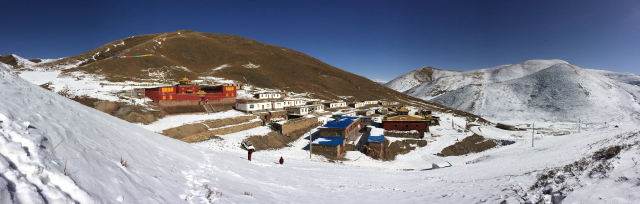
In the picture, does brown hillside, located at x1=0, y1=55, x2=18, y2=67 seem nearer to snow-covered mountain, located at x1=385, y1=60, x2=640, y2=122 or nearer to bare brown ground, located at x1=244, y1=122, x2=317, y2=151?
bare brown ground, located at x1=244, y1=122, x2=317, y2=151

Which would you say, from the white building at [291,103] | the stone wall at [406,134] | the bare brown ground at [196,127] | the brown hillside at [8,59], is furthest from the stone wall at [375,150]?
the brown hillside at [8,59]

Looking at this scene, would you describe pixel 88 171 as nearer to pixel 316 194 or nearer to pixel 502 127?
pixel 316 194

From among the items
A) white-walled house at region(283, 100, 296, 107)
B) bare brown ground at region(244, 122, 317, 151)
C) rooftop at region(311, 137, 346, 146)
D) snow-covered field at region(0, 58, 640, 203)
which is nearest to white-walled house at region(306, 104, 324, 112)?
white-walled house at region(283, 100, 296, 107)

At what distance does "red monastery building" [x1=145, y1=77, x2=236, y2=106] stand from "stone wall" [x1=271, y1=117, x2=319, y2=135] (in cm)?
1637

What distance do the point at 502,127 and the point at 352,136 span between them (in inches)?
1440

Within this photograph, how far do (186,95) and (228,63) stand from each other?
6537 centimetres

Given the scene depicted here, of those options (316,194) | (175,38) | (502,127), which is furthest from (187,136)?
(175,38)

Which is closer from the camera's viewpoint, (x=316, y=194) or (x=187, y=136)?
(x=316, y=194)

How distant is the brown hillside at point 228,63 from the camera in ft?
247

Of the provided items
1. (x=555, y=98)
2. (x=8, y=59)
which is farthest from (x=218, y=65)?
(x=555, y=98)

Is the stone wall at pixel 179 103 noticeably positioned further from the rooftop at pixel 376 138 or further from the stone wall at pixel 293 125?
the rooftop at pixel 376 138

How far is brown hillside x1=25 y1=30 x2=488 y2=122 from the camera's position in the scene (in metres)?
75.2

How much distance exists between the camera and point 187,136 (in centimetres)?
2639

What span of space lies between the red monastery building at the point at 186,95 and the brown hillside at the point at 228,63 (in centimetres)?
3018
